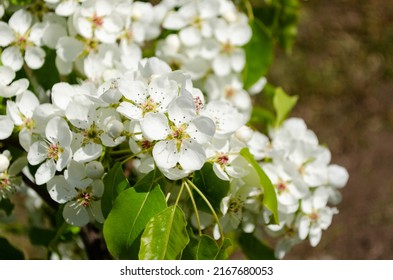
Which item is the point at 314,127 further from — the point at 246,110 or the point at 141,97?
the point at 141,97

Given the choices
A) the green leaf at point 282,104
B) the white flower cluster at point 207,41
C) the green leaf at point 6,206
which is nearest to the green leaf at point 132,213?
the green leaf at point 6,206

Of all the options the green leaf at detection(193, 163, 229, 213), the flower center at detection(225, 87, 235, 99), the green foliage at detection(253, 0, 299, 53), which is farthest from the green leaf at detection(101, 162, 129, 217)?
the green foliage at detection(253, 0, 299, 53)

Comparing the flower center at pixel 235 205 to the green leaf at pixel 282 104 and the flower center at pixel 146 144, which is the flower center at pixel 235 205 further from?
the green leaf at pixel 282 104

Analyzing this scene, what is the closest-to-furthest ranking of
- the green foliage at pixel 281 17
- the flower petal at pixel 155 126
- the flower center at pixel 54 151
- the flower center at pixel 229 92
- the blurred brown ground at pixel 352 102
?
the flower petal at pixel 155 126 → the flower center at pixel 54 151 → the flower center at pixel 229 92 → the green foliage at pixel 281 17 → the blurred brown ground at pixel 352 102

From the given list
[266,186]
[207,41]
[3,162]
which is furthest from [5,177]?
[207,41]

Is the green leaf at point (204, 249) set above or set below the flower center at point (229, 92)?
above

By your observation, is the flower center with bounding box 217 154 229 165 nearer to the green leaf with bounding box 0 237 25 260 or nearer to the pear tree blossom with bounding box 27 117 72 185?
the pear tree blossom with bounding box 27 117 72 185

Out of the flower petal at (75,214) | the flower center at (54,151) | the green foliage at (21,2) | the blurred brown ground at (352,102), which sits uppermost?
the green foliage at (21,2)

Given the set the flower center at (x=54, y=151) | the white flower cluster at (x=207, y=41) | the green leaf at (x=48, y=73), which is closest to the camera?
the flower center at (x=54, y=151)

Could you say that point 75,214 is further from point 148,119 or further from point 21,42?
point 21,42
